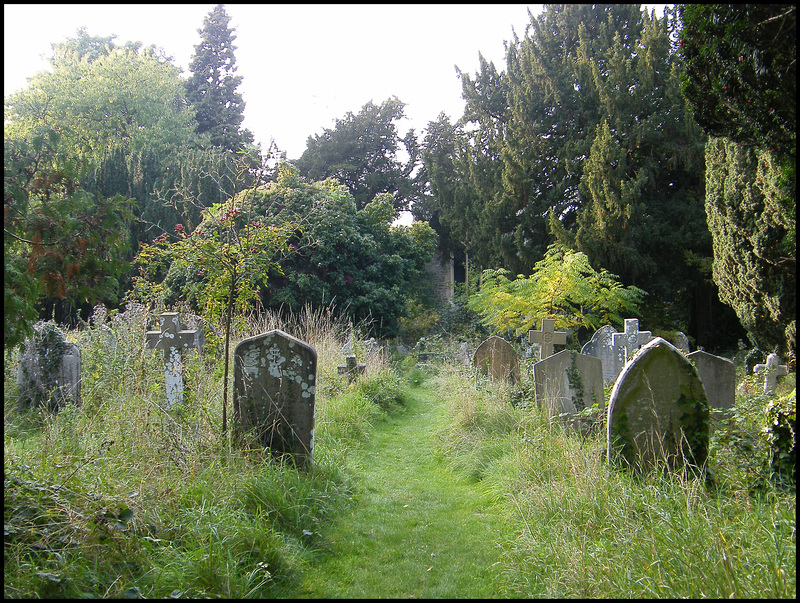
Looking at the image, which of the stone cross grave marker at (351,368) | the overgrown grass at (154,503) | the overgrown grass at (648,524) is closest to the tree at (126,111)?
the stone cross grave marker at (351,368)

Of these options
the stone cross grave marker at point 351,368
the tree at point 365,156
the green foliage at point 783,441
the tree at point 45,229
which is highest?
the tree at point 365,156

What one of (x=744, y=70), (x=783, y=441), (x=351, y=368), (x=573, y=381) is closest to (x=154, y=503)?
(x=783, y=441)

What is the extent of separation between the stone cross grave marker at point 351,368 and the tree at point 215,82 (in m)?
23.1

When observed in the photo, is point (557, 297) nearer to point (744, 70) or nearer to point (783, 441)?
point (744, 70)

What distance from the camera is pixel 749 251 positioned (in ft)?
30.1

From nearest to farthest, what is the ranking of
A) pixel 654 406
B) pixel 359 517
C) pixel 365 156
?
pixel 654 406 → pixel 359 517 → pixel 365 156

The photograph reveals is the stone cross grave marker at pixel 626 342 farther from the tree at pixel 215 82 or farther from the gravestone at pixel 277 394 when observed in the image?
the tree at pixel 215 82

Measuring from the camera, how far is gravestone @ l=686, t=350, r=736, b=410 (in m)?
5.41

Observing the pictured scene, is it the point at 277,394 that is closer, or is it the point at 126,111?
the point at 277,394

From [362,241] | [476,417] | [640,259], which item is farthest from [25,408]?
[640,259]

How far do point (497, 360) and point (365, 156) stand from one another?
22472mm

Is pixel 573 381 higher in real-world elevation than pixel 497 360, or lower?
lower

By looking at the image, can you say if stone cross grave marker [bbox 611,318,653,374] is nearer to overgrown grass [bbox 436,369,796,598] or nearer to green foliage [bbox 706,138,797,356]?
green foliage [bbox 706,138,797,356]

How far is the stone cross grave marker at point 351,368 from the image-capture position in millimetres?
9234
